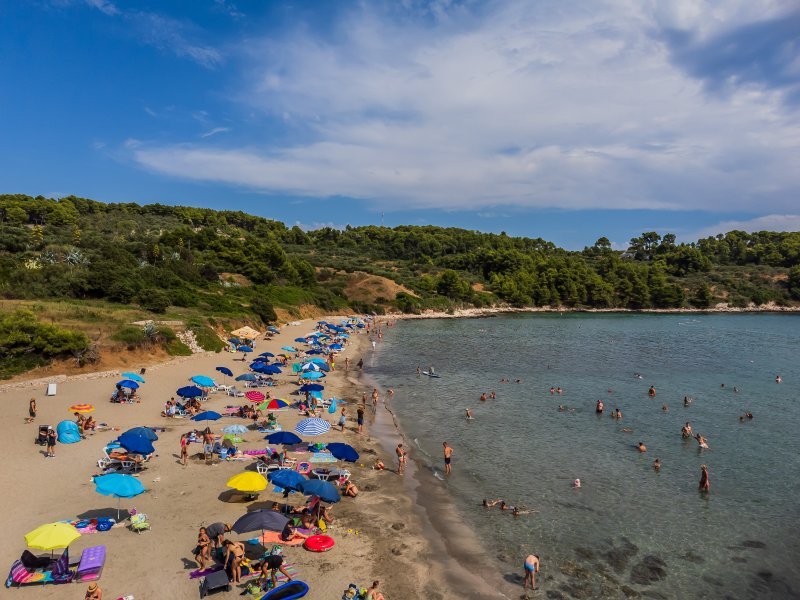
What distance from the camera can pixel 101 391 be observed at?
87.1ft

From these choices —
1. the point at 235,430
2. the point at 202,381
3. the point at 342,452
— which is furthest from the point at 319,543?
the point at 202,381

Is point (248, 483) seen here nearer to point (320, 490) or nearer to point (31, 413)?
point (320, 490)

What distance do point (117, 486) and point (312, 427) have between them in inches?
298

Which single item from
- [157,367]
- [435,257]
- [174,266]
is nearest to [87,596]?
[157,367]

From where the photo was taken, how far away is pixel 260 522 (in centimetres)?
1211

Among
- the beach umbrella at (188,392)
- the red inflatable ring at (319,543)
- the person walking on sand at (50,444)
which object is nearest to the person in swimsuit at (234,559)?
the red inflatable ring at (319,543)

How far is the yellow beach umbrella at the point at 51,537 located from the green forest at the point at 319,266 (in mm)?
32694

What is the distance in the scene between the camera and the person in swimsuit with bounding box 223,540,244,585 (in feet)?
37.3

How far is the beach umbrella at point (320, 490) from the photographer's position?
1400 cm

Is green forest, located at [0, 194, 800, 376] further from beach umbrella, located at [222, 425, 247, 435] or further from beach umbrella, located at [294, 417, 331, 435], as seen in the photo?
beach umbrella, located at [294, 417, 331, 435]

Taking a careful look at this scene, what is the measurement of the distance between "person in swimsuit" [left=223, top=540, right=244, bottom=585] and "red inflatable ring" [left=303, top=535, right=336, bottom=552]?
6.44ft

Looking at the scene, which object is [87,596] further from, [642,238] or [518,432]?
[642,238]

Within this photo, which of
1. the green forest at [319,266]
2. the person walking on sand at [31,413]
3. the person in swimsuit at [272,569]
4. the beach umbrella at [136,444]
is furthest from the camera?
the green forest at [319,266]

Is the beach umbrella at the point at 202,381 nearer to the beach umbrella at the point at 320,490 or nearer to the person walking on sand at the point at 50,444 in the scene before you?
the person walking on sand at the point at 50,444
